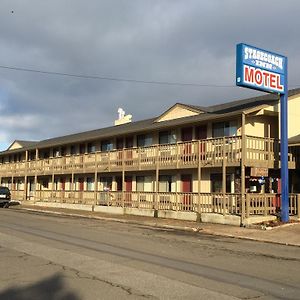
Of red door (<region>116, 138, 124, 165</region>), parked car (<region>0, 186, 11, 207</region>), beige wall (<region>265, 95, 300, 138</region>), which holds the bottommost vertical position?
parked car (<region>0, 186, 11, 207</region>)

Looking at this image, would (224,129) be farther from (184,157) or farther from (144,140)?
(144,140)

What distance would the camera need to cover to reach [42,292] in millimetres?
7727

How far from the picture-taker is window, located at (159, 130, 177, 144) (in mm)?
30047

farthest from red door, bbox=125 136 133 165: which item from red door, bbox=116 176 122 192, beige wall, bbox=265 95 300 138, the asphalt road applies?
the asphalt road

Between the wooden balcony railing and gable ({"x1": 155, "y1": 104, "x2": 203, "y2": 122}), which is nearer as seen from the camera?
the wooden balcony railing

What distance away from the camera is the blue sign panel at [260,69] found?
71.9 feet

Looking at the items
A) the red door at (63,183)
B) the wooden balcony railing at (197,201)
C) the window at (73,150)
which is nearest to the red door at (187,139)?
the wooden balcony railing at (197,201)

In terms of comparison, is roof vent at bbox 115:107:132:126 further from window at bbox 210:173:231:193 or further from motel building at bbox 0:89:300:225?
window at bbox 210:173:231:193

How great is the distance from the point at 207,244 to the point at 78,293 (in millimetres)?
8486

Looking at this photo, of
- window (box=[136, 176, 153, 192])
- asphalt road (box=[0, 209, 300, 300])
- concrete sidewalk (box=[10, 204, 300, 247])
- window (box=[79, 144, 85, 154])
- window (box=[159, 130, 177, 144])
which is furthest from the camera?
window (box=[79, 144, 85, 154])

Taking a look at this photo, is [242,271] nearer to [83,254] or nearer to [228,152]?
[83,254]

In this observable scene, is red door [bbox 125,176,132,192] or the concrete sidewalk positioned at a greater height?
red door [bbox 125,176,132,192]

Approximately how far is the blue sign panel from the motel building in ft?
→ 5.16

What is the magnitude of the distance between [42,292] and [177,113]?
25.1m
